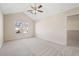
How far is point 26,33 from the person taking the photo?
26.2 ft

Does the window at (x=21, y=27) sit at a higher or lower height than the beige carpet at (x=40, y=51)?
higher

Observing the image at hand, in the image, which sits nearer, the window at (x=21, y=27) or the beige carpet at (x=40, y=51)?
the beige carpet at (x=40, y=51)

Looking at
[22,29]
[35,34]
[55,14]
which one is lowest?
[35,34]

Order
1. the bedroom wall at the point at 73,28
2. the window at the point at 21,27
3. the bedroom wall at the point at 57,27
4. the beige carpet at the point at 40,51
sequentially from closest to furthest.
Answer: the beige carpet at the point at 40,51, the bedroom wall at the point at 57,27, the bedroom wall at the point at 73,28, the window at the point at 21,27

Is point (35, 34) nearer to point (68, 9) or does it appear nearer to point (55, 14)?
point (55, 14)

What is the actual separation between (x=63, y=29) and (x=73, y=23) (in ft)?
5.98

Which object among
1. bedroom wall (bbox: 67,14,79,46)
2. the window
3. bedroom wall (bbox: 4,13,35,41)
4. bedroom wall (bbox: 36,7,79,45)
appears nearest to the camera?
bedroom wall (bbox: 36,7,79,45)

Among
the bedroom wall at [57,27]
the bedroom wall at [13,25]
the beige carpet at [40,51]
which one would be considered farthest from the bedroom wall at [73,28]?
the bedroom wall at [13,25]

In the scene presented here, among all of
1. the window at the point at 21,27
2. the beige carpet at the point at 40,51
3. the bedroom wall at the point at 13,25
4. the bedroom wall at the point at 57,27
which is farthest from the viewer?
the window at the point at 21,27

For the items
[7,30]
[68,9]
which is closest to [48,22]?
[68,9]

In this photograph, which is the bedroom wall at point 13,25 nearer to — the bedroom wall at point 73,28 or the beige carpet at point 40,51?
the beige carpet at point 40,51

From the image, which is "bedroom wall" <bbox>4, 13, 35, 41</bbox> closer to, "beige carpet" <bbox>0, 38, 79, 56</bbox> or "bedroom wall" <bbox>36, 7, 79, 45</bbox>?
"bedroom wall" <bbox>36, 7, 79, 45</bbox>

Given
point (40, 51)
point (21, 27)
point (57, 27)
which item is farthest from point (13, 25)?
point (40, 51)

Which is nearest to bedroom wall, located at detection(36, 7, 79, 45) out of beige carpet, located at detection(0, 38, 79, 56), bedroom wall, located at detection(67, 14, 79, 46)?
beige carpet, located at detection(0, 38, 79, 56)
